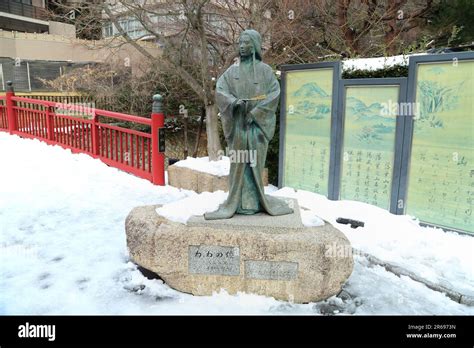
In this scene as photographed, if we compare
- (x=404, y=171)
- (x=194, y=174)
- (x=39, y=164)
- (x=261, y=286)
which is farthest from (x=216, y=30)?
(x=261, y=286)

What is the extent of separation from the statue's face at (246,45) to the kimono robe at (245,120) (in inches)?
4.1

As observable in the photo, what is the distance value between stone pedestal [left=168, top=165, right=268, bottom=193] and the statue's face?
3368 millimetres

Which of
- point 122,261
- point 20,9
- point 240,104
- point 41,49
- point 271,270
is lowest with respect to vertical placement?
point 122,261

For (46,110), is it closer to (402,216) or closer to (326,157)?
(326,157)

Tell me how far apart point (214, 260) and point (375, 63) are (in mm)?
4344

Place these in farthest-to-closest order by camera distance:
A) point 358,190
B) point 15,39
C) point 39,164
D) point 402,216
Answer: point 15,39, point 39,164, point 358,190, point 402,216

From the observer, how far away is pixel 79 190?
704 centimetres

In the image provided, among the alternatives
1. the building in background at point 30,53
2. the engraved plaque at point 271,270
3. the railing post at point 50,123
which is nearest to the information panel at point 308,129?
the engraved plaque at point 271,270

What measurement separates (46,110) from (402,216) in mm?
9222

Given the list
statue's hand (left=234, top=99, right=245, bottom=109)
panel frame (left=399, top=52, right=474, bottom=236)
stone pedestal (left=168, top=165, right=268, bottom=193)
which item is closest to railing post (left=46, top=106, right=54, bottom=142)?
stone pedestal (left=168, top=165, right=268, bottom=193)

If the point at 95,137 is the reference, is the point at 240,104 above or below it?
above

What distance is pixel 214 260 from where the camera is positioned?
3.56 m

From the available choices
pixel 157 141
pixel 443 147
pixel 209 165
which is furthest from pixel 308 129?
pixel 157 141

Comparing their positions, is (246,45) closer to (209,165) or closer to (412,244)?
(412,244)
